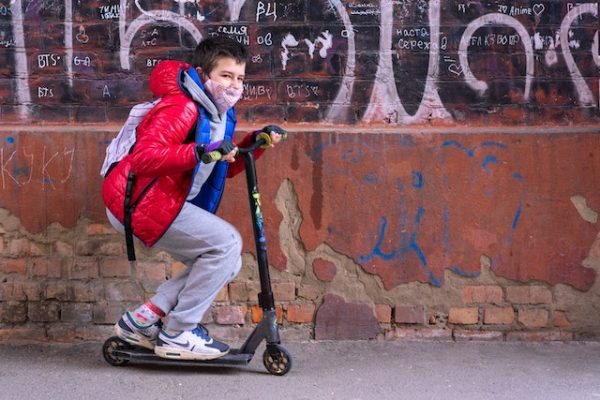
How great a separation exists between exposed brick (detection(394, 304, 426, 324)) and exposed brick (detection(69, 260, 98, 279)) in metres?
1.67

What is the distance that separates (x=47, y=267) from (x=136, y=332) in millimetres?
791

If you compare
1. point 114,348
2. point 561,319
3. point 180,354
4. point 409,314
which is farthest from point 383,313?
point 114,348

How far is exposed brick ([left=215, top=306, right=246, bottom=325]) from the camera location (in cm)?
474

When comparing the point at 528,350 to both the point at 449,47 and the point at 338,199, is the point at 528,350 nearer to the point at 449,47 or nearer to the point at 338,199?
the point at 338,199

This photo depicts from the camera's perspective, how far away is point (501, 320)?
4.74 meters

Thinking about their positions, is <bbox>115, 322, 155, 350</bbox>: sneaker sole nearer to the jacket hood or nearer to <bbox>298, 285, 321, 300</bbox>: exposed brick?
<bbox>298, 285, 321, 300</bbox>: exposed brick

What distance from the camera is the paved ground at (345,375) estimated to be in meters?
3.93

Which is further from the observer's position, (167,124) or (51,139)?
(51,139)

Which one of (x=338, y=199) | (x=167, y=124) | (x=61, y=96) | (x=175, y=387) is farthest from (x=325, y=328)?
(x=61, y=96)

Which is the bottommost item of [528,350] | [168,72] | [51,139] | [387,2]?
[528,350]

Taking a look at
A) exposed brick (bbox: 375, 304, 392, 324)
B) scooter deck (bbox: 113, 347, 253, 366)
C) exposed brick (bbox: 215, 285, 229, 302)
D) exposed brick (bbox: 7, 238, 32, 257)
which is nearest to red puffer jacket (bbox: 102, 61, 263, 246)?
scooter deck (bbox: 113, 347, 253, 366)

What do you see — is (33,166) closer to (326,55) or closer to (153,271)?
(153,271)

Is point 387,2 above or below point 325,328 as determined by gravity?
above

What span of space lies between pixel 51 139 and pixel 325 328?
5.94 ft
